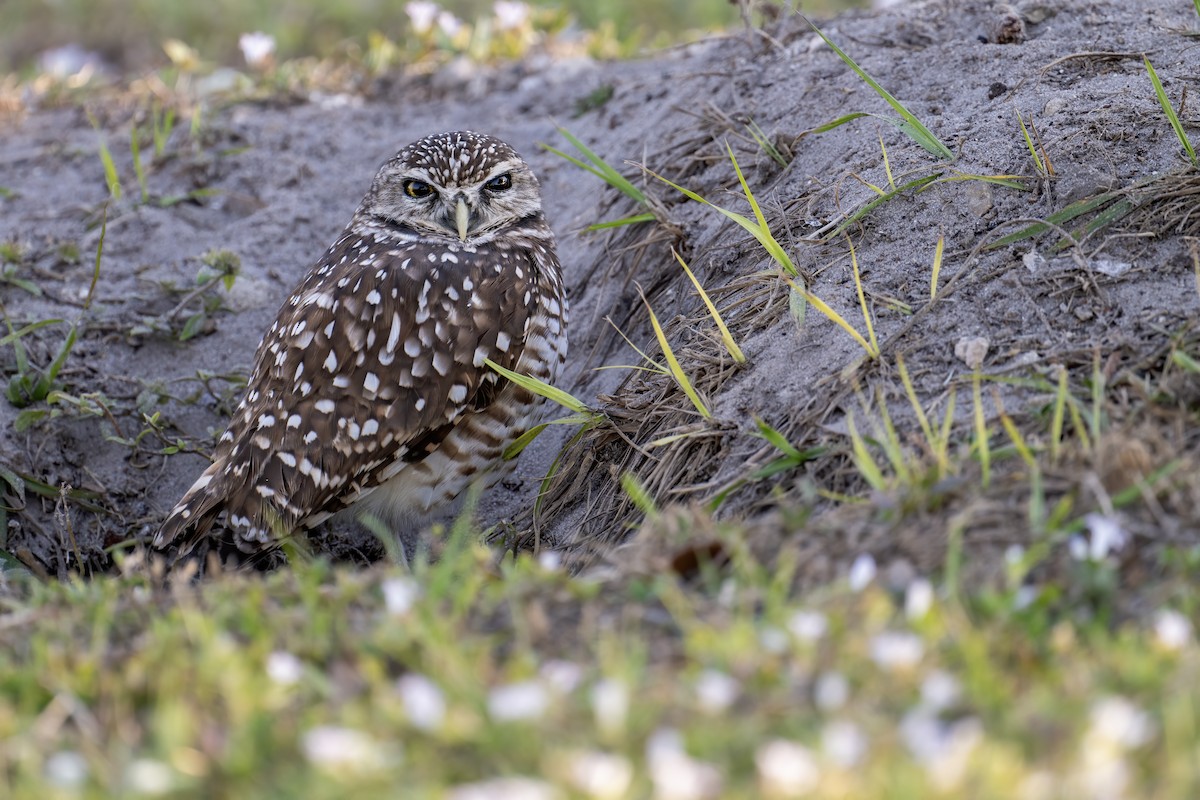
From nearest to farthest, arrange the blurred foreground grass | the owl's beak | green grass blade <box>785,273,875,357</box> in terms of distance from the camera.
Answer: the blurred foreground grass < green grass blade <box>785,273,875,357</box> < the owl's beak

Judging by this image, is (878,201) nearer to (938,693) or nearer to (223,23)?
(938,693)

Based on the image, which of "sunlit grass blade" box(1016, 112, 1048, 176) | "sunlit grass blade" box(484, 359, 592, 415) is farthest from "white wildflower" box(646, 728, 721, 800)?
"sunlit grass blade" box(1016, 112, 1048, 176)

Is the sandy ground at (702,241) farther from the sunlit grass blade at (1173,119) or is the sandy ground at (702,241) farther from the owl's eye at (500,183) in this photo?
the owl's eye at (500,183)

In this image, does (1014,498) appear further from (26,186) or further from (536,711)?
(26,186)

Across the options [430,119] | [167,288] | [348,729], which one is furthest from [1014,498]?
[430,119]

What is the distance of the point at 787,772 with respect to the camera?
164cm

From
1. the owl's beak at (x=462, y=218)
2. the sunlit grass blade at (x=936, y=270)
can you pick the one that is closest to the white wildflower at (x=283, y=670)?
the sunlit grass blade at (x=936, y=270)

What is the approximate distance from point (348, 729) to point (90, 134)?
16.4 ft

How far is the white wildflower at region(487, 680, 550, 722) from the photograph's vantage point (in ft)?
6.05

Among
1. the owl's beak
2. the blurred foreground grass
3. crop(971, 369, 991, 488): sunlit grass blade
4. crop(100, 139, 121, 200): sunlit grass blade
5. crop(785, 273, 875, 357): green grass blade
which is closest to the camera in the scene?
the blurred foreground grass

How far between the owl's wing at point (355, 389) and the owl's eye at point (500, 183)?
1.42ft

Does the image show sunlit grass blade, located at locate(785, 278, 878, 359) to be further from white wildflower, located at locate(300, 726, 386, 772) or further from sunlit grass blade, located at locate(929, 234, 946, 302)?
white wildflower, located at locate(300, 726, 386, 772)

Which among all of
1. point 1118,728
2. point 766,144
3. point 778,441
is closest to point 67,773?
point 1118,728

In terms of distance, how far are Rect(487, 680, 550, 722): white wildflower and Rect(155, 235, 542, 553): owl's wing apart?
2002 mm
